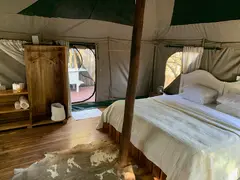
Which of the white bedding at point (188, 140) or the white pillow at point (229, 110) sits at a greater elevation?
the white pillow at point (229, 110)

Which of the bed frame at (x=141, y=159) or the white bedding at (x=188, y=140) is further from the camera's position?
the bed frame at (x=141, y=159)

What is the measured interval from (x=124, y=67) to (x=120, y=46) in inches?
21.5

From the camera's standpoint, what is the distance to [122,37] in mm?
4570

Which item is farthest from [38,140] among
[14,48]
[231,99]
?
[231,99]

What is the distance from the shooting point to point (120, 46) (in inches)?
181

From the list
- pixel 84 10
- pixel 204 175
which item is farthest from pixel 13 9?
pixel 204 175

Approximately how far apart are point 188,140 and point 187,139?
2 centimetres

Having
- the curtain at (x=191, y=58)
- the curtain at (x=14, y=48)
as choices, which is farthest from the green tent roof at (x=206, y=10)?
the curtain at (x=14, y=48)

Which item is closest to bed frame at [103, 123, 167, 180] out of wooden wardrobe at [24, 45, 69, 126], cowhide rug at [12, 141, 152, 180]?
cowhide rug at [12, 141, 152, 180]

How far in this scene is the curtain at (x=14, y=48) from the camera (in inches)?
127

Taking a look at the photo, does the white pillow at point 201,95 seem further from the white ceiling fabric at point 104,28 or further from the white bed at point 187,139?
the white ceiling fabric at point 104,28

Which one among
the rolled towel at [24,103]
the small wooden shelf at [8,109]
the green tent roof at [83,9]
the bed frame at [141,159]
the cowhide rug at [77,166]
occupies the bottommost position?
the cowhide rug at [77,166]

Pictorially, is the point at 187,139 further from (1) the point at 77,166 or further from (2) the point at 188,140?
(1) the point at 77,166

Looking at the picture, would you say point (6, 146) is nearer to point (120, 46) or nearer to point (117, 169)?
point (117, 169)
